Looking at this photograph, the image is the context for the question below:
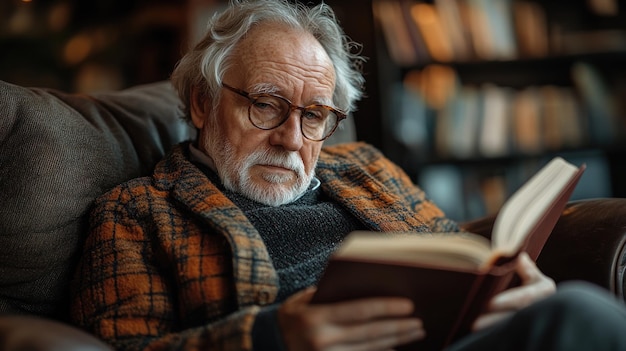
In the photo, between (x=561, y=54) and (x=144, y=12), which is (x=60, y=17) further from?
(x=561, y=54)

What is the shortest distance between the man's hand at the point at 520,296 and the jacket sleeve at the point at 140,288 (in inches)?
14.4

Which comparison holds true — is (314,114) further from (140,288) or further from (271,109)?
(140,288)

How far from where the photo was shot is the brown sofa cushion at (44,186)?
3.67ft

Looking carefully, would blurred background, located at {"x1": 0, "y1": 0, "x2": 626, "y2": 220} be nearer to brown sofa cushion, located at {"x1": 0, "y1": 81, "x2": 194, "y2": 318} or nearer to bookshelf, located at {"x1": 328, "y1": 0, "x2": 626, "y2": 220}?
bookshelf, located at {"x1": 328, "y1": 0, "x2": 626, "y2": 220}

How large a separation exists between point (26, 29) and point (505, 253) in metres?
3.16

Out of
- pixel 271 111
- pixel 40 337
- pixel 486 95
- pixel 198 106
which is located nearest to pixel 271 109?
pixel 271 111

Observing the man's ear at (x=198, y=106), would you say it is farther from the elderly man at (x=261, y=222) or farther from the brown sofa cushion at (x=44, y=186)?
the brown sofa cushion at (x=44, y=186)

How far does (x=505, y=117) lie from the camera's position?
2.66 meters

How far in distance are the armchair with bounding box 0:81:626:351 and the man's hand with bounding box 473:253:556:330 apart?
0.35 m

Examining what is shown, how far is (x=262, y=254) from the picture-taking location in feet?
3.72

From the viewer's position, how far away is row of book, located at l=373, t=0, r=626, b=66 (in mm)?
2623

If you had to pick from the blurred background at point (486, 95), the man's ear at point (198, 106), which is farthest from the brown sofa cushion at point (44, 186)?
the blurred background at point (486, 95)

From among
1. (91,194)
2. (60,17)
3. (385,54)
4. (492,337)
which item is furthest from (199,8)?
(492,337)

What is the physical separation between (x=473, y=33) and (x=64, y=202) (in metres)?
1.92
